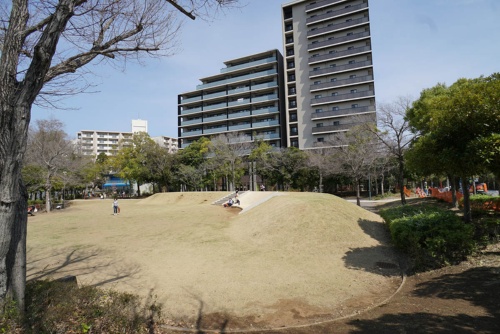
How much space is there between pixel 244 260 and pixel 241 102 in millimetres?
49166

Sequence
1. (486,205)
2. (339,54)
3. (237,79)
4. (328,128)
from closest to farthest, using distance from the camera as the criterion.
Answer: (486,205) → (328,128) → (339,54) → (237,79)

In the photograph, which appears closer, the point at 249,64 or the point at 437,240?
the point at 437,240

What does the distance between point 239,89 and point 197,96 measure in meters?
11.8

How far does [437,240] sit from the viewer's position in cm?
807

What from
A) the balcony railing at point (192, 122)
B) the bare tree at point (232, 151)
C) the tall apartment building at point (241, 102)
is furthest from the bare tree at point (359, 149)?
the balcony railing at point (192, 122)

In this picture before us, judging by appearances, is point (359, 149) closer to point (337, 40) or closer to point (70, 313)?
point (70, 313)

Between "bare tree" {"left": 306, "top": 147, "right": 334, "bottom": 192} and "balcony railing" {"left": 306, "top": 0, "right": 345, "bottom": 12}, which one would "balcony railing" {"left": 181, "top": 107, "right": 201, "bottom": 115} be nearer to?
"balcony railing" {"left": 306, "top": 0, "right": 345, "bottom": 12}

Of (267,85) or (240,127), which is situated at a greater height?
(267,85)

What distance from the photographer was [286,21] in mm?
54594

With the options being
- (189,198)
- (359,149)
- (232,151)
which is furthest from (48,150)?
(359,149)

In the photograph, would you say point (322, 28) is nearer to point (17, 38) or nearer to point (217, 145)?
point (217, 145)

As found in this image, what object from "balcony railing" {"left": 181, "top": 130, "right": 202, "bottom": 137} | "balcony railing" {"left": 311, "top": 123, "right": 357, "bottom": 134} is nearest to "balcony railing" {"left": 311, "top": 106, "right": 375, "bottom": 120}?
"balcony railing" {"left": 311, "top": 123, "right": 357, "bottom": 134}

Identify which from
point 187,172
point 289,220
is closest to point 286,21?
point 187,172

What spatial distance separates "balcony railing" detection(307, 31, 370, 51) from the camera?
47.6 m
